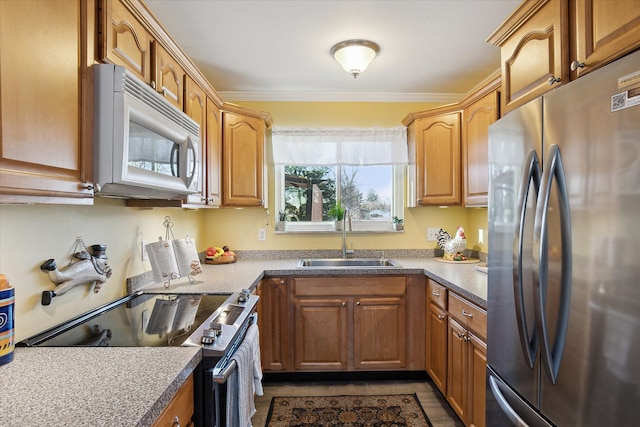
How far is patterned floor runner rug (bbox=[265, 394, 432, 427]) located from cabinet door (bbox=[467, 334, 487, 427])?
0.42m

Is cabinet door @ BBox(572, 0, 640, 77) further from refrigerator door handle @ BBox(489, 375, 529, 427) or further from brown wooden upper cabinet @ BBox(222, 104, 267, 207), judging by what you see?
brown wooden upper cabinet @ BBox(222, 104, 267, 207)

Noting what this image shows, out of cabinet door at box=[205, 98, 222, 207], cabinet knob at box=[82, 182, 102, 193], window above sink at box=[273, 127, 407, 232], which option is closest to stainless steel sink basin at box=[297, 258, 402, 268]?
window above sink at box=[273, 127, 407, 232]

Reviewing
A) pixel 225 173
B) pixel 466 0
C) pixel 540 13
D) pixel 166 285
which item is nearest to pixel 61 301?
pixel 166 285

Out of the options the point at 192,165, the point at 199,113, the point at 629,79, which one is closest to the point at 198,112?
the point at 199,113

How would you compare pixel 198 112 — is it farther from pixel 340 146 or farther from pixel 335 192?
pixel 335 192

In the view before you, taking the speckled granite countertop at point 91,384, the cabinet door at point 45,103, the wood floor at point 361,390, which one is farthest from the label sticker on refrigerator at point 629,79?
the wood floor at point 361,390

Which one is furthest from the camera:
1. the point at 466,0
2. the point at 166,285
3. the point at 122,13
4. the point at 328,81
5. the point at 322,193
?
the point at 322,193

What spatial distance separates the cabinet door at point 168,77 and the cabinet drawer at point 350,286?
1.43 meters

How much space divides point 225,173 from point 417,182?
5.10 feet

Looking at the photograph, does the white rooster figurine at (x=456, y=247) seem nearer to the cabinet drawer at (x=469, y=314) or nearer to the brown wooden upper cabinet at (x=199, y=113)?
the cabinet drawer at (x=469, y=314)

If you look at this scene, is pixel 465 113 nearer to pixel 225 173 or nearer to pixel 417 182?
pixel 417 182

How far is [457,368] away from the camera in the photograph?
204 centimetres

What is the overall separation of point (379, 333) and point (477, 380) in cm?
89

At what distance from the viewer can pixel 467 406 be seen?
1.89 metres
